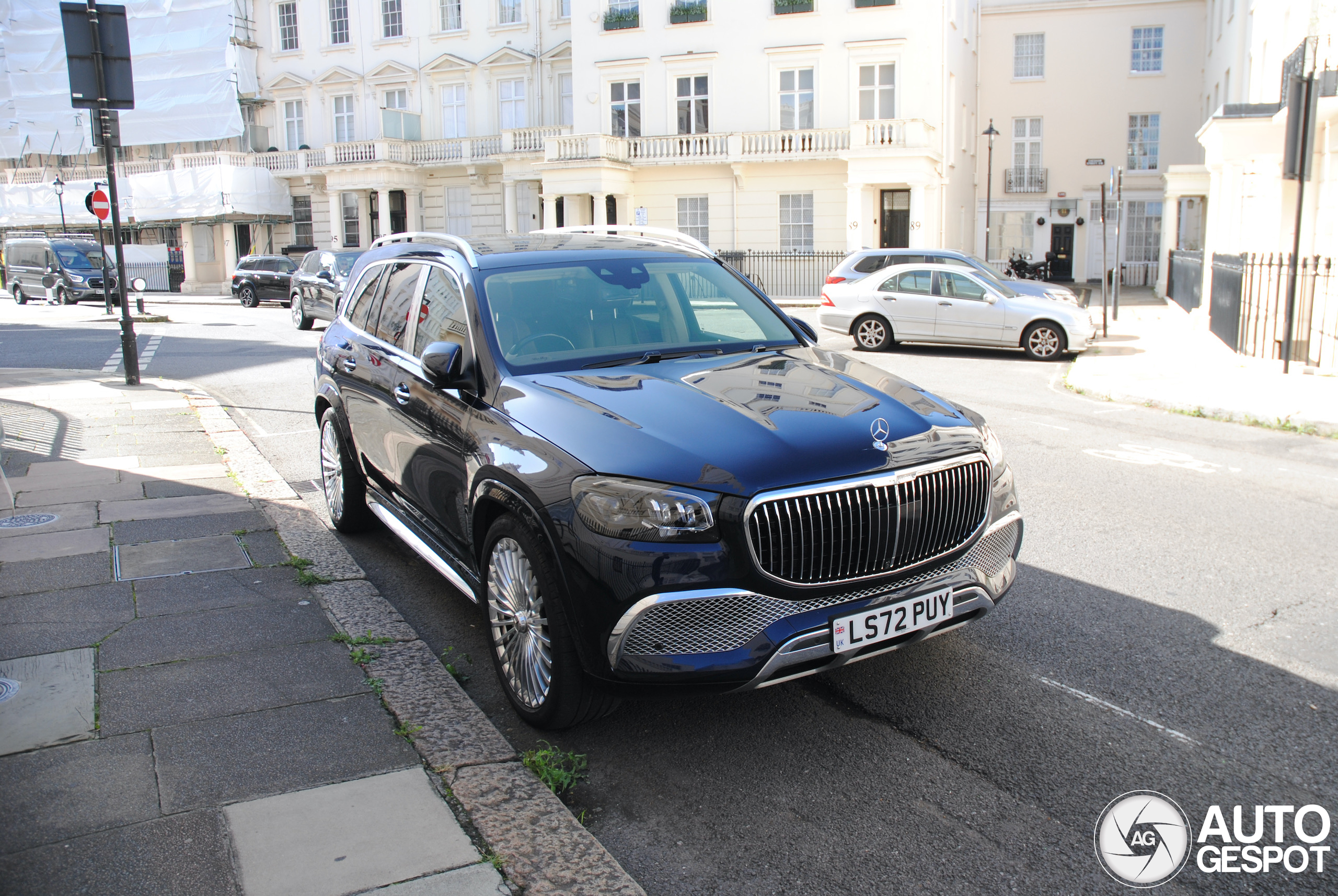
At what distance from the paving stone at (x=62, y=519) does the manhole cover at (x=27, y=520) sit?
24mm

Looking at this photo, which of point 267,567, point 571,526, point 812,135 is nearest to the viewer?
point 571,526

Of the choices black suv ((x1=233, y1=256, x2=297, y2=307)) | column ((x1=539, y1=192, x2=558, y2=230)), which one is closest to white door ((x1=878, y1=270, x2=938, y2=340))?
black suv ((x1=233, y1=256, x2=297, y2=307))

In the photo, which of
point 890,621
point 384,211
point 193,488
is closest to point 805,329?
point 890,621

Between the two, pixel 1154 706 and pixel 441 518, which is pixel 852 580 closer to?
pixel 1154 706

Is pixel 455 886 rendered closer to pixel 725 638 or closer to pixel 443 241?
pixel 725 638

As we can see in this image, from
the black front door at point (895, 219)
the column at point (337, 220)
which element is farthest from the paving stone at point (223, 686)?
the column at point (337, 220)

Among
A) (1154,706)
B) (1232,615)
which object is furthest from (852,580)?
(1232,615)

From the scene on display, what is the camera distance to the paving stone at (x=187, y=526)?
6.30 m

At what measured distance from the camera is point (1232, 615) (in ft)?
16.6

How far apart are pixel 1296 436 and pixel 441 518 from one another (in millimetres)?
8830

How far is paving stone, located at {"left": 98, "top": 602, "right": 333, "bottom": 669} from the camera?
14.7ft

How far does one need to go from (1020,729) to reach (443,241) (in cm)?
367

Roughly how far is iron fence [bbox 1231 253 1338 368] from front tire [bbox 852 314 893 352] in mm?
5484

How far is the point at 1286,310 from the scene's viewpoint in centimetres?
1409
